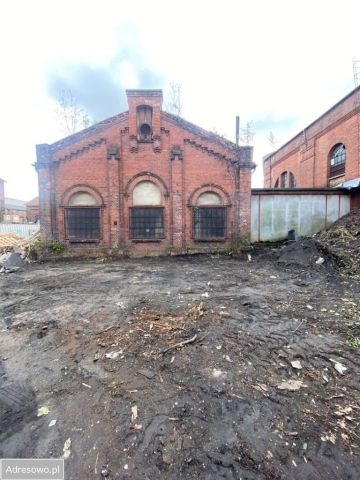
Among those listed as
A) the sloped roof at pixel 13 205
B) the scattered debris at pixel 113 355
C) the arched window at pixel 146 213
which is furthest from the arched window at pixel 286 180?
the sloped roof at pixel 13 205

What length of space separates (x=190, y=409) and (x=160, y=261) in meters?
8.99

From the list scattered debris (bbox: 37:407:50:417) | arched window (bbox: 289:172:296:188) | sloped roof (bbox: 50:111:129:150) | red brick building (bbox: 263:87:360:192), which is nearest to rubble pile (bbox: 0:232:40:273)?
sloped roof (bbox: 50:111:129:150)

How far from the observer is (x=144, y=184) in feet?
41.2

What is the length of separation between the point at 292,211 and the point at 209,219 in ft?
15.3

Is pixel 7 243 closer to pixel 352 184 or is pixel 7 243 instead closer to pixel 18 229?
pixel 18 229

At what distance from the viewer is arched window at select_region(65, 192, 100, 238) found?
12461mm

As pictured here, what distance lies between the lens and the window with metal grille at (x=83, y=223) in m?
12.5

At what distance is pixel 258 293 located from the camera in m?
6.20

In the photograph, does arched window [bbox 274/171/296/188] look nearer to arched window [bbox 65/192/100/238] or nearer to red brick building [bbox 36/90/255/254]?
red brick building [bbox 36/90/255/254]

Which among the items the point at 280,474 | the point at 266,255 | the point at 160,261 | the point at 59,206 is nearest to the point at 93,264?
the point at 160,261

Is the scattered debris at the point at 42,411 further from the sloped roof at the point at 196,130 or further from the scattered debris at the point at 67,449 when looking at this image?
the sloped roof at the point at 196,130

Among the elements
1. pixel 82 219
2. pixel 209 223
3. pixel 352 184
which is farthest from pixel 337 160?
pixel 82 219

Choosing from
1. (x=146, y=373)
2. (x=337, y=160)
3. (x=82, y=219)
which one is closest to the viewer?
(x=146, y=373)

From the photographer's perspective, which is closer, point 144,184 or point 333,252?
point 333,252
